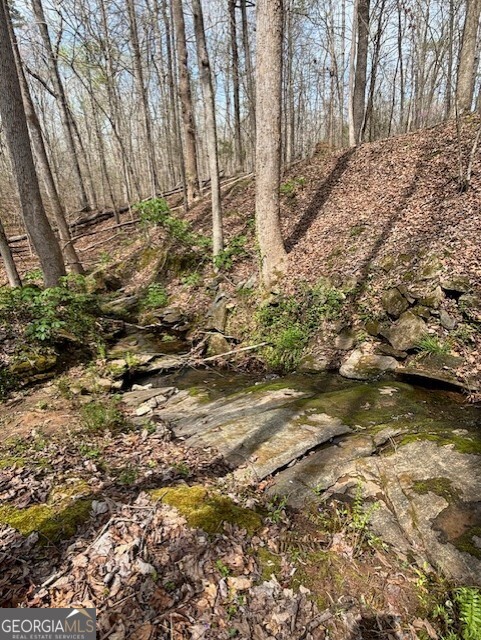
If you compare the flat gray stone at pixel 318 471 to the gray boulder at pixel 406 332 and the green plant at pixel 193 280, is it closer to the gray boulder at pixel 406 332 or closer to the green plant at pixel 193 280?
the gray boulder at pixel 406 332

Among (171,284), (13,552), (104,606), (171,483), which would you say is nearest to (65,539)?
(13,552)

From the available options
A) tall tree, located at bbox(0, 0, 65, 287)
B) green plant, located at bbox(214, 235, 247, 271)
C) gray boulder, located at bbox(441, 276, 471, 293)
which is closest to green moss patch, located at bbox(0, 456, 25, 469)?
tall tree, located at bbox(0, 0, 65, 287)

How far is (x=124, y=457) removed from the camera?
3869mm

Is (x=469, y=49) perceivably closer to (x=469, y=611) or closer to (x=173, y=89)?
(x=173, y=89)

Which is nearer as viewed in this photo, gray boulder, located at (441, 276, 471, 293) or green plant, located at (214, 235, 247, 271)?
gray boulder, located at (441, 276, 471, 293)

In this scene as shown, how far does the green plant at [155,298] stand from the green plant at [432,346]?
7.00m

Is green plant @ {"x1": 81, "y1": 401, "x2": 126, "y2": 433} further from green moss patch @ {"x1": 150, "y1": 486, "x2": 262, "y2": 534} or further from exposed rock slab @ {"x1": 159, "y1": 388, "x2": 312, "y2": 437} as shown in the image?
green moss patch @ {"x1": 150, "y1": 486, "x2": 262, "y2": 534}

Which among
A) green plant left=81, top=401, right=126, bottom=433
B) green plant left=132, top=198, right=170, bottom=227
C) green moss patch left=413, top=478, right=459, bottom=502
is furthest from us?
green plant left=132, top=198, right=170, bottom=227

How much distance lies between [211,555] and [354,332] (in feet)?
15.1

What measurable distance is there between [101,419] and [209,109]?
8.48m

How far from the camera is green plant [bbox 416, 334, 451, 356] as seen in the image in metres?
5.09

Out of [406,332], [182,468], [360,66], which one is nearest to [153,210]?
[406,332]

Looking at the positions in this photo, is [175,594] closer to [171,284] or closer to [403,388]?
[403,388]

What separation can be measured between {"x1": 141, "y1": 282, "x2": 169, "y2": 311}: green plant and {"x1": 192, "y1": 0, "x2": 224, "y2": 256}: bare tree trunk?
1.98 meters
